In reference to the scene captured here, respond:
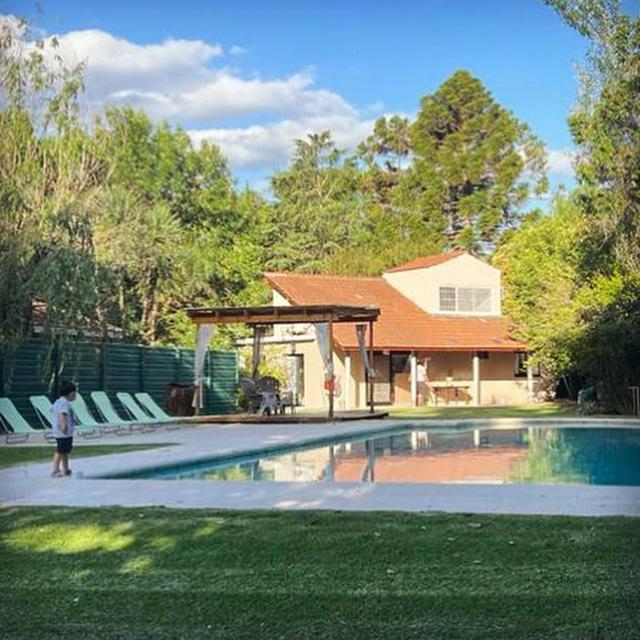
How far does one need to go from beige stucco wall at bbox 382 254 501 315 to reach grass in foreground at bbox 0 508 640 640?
29.4 m

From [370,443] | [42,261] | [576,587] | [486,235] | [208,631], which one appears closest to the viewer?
[208,631]

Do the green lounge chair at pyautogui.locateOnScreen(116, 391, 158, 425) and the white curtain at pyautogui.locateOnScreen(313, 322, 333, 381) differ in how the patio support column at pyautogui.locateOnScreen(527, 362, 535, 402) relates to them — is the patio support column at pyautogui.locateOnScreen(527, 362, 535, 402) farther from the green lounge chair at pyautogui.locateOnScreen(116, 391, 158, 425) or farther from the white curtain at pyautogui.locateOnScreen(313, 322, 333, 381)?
the green lounge chair at pyautogui.locateOnScreen(116, 391, 158, 425)

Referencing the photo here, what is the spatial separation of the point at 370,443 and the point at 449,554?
42.8 ft

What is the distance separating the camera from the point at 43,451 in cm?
1522

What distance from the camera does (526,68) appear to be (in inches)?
234

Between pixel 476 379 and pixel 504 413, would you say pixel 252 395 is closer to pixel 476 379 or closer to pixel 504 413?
pixel 504 413

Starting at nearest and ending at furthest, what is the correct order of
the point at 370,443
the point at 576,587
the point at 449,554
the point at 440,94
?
the point at 576,587, the point at 449,554, the point at 370,443, the point at 440,94

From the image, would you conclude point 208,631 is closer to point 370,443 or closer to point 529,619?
point 529,619

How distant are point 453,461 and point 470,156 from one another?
14.9m

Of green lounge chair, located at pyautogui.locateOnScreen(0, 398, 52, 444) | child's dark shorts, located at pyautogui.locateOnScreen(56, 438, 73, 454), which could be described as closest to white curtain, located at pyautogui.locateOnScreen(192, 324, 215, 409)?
green lounge chair, located at pyautogui.locateOnScreen(0, 398, 52, 444)

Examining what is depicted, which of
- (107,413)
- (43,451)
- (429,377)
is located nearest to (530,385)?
(429,377)

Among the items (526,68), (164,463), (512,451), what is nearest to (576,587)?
(526,68)

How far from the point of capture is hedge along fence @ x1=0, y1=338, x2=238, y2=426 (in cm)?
2008

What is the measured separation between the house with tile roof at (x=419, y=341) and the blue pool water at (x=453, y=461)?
1157cm
